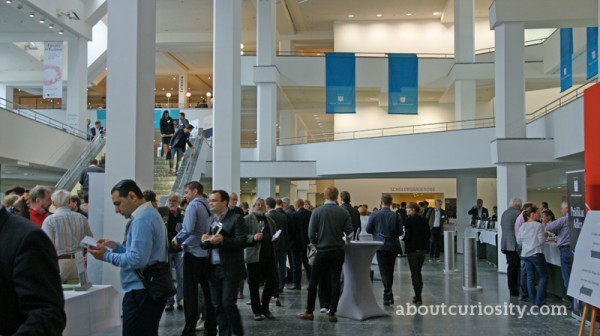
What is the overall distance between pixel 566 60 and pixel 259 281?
12.8 meters

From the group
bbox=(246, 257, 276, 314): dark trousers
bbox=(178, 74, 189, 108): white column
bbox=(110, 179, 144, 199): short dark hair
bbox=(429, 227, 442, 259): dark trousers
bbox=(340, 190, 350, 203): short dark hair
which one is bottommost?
bbox=(429, 227, 442, 259): dark trousers

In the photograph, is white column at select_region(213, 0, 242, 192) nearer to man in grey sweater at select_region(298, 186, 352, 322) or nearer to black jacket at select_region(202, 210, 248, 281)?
man in grey sweater at select_region(298, 186, 352, 322)

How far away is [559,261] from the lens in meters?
9.42

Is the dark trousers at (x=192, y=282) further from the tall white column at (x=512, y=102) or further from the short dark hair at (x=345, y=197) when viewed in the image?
the tall white column at (x=512, y=102)

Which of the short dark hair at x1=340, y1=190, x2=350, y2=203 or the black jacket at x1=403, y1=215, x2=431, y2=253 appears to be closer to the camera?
the black jacket at x1=403, y1=215, x2=431, y2=253

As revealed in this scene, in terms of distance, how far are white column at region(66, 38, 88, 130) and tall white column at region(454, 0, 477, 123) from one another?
14.6 meters

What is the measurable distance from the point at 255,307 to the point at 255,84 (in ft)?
57.4

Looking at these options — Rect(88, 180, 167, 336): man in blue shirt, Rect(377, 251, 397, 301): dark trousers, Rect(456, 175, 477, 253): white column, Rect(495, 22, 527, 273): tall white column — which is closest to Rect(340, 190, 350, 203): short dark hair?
Rect(377, 251, 397, 301): dark trousers

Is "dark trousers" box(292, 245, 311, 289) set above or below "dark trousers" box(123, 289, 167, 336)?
below

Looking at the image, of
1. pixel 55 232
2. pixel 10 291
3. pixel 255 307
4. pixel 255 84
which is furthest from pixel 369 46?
pixel 10 291

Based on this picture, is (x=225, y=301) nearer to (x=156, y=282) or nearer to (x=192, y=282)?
(x=192, y=282)

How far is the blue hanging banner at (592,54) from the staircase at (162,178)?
11556mm

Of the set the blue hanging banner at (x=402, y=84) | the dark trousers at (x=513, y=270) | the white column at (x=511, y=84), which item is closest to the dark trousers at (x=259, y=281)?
the dark trousers at (x=513, y=270)

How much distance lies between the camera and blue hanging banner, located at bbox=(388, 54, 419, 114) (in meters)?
22.4
